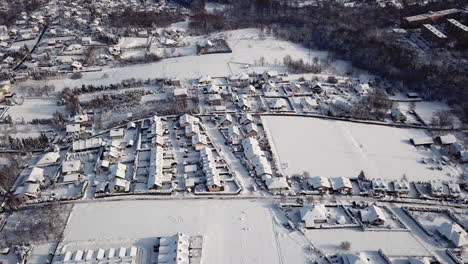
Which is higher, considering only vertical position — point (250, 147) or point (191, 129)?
point (191, 129)

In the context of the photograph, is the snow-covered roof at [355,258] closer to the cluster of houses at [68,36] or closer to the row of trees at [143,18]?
the cluster of houses at [68,36]

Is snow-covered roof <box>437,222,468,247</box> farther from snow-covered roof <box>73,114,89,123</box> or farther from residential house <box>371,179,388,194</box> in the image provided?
snow-covered roof <box>73,114,89,123</box>

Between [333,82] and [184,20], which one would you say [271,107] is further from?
[184,20]

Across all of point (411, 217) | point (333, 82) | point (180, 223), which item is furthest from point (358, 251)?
point (333, 82)

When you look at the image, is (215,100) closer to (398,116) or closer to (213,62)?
(213,62)

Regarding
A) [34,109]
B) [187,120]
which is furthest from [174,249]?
[34,109]

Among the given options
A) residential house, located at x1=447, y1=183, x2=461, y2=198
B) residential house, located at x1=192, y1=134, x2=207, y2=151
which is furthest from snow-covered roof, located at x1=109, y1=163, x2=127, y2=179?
residential house, located at x1=447, y1=183, x2=461, y2=198

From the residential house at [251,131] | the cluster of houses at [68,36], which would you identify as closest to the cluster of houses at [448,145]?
the residential house at [251,131]
